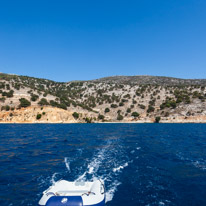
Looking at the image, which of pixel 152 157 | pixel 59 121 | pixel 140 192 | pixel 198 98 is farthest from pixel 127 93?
pixel 140 192

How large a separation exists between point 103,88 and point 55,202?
6570 inches

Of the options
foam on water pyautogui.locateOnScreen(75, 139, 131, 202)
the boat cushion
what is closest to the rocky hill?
foam on water pyautogui.locateOnScreen(75, 139, 131, 202)

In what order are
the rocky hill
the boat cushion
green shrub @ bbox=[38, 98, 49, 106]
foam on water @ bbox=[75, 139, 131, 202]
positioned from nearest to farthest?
the boat cushion < foam on water @ bbox=[75, 139, 131, 202] < the rocky hill < green shrub @ bbox=[38, 98, 49, 106]

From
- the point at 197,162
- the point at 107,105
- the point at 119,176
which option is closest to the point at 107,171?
the point at 119,176

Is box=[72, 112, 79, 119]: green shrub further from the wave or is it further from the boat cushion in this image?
the boat cushion

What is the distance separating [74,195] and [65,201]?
1.04 m

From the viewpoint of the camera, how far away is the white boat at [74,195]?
886 centimetres

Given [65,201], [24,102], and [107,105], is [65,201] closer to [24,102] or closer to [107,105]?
[24,102]

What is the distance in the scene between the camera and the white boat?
886 cm

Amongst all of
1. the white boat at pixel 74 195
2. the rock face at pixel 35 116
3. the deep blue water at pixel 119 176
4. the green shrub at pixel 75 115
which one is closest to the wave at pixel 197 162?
the deep blue water at pixel 119 176

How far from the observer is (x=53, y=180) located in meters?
14.5

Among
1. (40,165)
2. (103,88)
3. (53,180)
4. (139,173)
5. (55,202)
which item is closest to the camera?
(55,202)

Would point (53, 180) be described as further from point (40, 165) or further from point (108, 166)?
point (108, 166)

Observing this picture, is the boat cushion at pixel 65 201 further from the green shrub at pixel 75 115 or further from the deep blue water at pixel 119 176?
the green shrub at pixel 75 115
